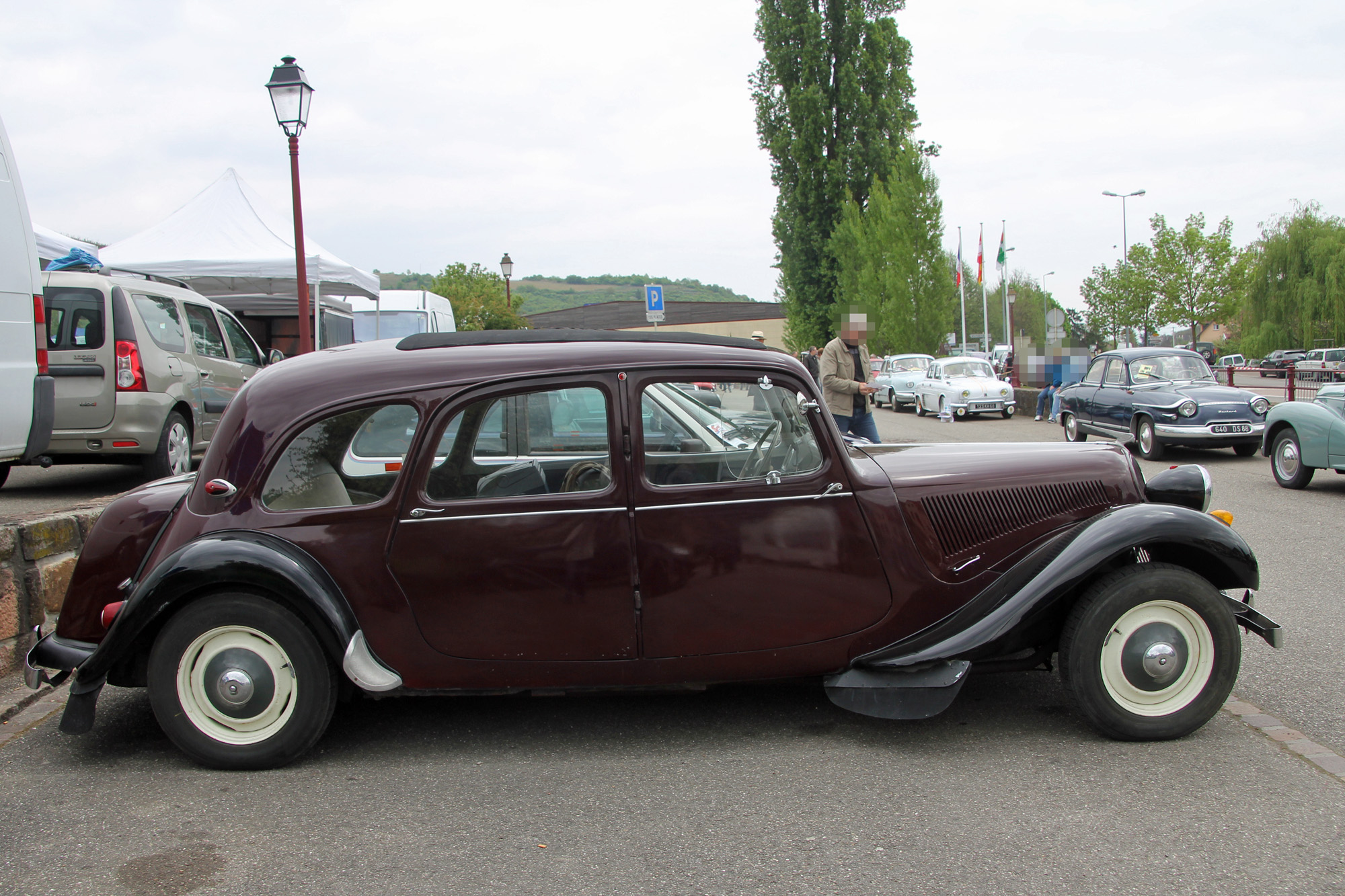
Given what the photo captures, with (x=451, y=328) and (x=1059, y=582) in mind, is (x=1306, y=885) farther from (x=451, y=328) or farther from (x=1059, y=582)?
(x=451, y=328)

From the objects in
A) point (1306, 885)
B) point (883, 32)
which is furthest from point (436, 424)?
point (883, 32)

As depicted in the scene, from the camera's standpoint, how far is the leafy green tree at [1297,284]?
136 ft

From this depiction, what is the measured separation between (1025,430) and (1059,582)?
55.4ft

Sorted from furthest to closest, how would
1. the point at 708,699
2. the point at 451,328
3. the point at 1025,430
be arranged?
the point at 451,328, the point at 1025,430, the point at 708,699

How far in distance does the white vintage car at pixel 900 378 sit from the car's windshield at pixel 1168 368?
11.5m

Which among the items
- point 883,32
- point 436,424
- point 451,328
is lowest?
point 436,424

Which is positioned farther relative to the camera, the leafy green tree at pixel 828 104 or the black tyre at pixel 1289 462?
the leafy green tree at pixel 828 104

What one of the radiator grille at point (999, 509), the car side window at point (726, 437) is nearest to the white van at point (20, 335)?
the car side window at point (726, 437)

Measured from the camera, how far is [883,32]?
35938mm

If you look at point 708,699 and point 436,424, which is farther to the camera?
point 708,699

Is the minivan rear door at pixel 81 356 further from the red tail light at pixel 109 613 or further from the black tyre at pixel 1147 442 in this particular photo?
the black tyre at pixel 1147 442

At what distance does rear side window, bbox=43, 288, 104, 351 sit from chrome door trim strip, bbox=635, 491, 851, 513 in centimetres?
661

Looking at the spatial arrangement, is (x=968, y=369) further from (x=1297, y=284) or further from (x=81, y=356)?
(x=1297, y=284)

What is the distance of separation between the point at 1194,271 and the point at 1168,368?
30.6 meters
